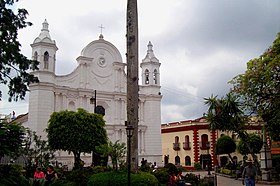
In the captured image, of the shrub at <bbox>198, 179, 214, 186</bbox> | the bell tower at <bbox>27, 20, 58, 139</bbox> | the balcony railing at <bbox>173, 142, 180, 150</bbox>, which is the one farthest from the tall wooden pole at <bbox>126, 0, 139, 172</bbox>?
the balcony railing at <bbox>173, 142, 180, 150</bbox>

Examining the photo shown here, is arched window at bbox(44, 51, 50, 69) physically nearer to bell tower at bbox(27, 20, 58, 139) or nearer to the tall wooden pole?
bell tower at bbox(27, 20, 58, 139)

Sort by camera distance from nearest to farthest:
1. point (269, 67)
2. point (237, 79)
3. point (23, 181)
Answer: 1. point (23, 181)
2. point (269, 67)
3. point (237, 79)

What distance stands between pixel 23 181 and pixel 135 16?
7.15 metres

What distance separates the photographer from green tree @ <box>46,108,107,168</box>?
24.9 metres

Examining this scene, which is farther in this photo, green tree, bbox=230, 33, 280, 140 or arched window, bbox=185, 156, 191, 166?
arched window, bbox=185, 156, 191, 166

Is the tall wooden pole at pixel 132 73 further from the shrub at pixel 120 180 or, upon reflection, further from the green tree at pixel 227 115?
the green tree at pixel 227 115

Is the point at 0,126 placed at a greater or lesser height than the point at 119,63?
lesser

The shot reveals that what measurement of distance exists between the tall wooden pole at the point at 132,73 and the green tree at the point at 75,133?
1267cm

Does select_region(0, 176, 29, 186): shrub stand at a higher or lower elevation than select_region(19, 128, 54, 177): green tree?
lower

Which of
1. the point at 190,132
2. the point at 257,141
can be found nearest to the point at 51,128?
the point at 257,141

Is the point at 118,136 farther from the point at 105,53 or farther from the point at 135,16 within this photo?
the point at 135,16

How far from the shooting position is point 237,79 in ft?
70.5

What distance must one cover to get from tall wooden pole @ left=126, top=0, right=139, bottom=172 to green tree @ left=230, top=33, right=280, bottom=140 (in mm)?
8667

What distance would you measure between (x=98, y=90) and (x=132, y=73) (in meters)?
24.0
